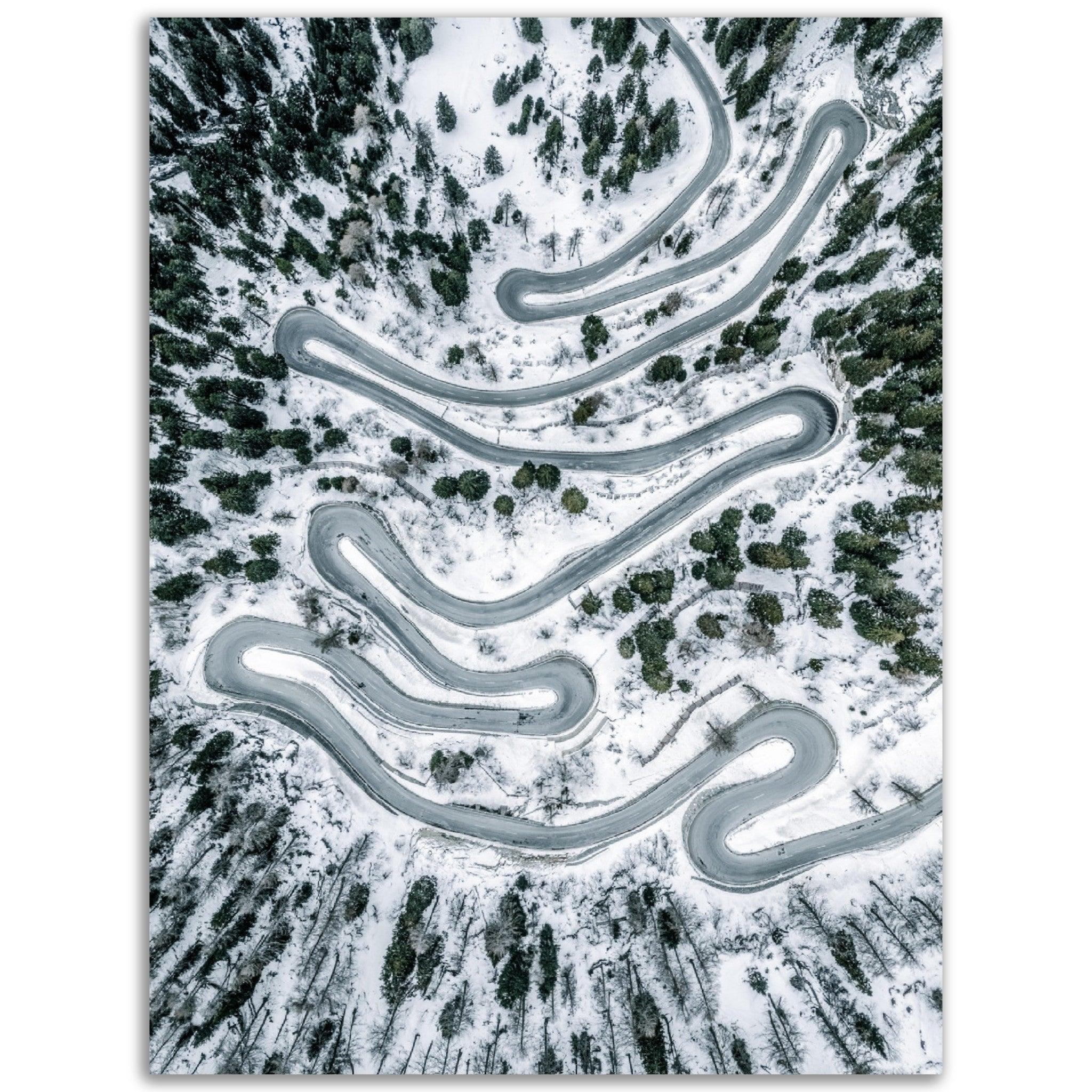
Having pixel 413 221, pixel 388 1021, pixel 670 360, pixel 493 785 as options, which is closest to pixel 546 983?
pixel 388 1021

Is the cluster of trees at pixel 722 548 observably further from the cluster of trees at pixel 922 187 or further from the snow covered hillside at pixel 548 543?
the cluster of trees at pixel 922 187

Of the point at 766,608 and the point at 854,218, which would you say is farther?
the point at 854,218

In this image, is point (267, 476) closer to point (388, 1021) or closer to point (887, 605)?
point (388, 1021)

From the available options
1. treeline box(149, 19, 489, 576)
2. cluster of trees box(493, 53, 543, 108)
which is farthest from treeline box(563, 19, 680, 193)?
treeline box(149, 19, 489, 576)

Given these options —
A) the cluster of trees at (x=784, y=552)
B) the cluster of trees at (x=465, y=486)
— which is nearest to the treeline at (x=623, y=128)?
the cluster of trees at (x=465, y=486)

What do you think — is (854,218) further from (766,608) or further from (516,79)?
(766,608)

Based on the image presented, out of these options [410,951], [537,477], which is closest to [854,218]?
[537,477]

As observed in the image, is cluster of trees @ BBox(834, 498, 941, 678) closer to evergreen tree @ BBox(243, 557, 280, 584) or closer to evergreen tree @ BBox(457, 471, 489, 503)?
evergreen tree @ BBox(457, 471, 489, 503)

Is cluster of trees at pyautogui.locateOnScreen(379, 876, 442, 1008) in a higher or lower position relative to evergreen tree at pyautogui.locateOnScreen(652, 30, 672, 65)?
lower

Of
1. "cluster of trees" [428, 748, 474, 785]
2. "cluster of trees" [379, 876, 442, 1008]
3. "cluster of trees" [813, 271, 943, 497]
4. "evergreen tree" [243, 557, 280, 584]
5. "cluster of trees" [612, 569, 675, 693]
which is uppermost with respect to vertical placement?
"cluster of trees" [813, 271, 943, 497]
